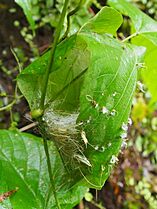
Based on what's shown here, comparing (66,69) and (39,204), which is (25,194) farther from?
(66,69)

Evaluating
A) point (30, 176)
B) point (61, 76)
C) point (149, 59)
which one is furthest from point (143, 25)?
point (30, 176)

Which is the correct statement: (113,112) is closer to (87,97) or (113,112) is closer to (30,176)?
(87,97)

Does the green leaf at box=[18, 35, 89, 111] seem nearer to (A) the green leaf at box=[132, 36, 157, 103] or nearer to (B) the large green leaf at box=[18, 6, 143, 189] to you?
(B) the large green leaf at box=[18, 6, 143, 189]

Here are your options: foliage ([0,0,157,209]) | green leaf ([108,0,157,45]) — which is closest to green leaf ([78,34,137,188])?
foliage ([0,0,157,209])

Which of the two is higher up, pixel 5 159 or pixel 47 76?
pixel 47 76

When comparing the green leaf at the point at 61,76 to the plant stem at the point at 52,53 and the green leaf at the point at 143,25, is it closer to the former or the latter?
the plant stem at the point at 52,53

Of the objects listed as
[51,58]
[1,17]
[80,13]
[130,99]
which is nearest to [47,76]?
[51,58]

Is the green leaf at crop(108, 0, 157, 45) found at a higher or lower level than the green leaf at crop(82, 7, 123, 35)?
lower
